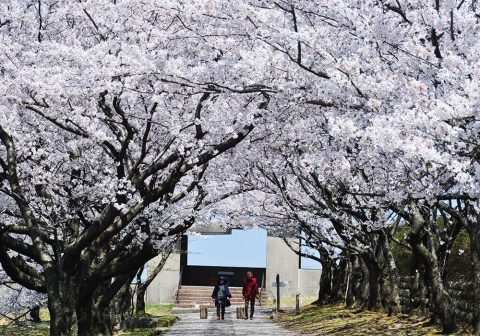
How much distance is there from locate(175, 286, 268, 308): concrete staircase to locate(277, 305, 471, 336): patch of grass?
59.4 ft

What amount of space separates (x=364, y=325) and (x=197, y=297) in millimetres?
26207

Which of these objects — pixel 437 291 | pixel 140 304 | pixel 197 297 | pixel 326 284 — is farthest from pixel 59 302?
pixel 197 297

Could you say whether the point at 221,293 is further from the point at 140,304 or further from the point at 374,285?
the point at 374,285

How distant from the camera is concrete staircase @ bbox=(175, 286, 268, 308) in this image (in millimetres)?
44969

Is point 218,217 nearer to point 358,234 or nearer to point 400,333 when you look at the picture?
point 358,234

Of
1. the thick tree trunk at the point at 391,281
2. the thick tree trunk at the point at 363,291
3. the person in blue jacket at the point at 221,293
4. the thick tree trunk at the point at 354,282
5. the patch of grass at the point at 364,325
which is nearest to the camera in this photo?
the patch of grass at the point at 364,325

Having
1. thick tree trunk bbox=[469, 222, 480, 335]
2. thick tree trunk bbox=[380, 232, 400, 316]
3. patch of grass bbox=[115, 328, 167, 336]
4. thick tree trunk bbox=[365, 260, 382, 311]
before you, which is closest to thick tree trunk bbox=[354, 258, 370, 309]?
thick tree trunk bbox=[365, 260, 382, 311]

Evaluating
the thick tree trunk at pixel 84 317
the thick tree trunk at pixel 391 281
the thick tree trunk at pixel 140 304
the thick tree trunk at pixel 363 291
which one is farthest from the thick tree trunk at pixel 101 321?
the thick tree trunk at pixel 140 304

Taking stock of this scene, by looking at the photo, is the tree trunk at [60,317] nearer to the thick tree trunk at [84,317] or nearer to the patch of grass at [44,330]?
the thick tree trunk at [84,317]

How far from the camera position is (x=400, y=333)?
58.1ft

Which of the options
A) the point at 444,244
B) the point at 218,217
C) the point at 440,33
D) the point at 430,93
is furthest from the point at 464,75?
the point at 218,217

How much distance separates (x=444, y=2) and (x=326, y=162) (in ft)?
16.0

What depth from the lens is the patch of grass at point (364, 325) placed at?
18.1 meters

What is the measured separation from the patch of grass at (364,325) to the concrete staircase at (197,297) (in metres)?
18.1
